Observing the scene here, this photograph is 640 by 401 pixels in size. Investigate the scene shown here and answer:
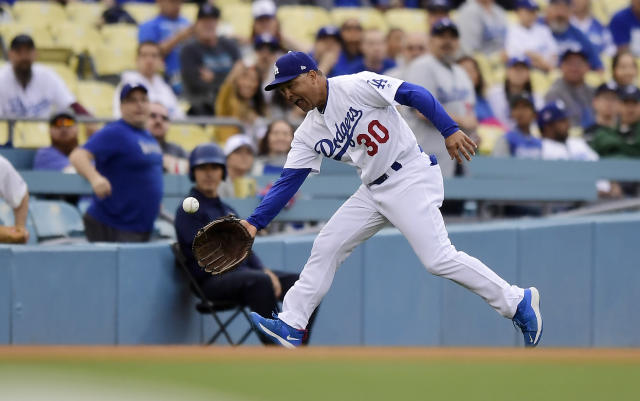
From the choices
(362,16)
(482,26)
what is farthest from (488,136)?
(362,16)

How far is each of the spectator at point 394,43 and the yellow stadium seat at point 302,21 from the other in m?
0.93

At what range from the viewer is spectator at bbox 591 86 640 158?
35.0 feet

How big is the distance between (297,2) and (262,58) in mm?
3162

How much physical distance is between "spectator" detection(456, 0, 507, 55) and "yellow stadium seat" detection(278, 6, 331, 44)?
1431 mm

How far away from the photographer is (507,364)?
5504 millimetres

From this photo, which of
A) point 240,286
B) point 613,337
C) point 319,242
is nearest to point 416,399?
point 319,242

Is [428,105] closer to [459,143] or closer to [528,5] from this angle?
[459,143]

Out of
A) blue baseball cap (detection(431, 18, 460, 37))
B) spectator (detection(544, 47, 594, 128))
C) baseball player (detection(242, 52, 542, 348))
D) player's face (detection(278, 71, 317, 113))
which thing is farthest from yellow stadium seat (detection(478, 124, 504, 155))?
player's face (detection(278, 71, 317, 113))

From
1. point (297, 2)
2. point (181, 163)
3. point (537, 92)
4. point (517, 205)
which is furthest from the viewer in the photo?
point (297, 2)

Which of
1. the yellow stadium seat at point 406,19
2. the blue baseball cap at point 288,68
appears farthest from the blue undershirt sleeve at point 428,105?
the yellow stadium seat at point 406,19

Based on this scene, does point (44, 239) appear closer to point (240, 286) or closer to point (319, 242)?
point (240, 286)

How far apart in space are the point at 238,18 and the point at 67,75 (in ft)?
8.68

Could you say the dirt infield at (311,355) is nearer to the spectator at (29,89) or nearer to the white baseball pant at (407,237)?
the white baseball pant at (407,237)

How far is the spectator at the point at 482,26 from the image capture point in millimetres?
12477
